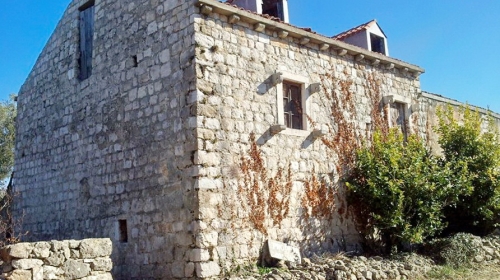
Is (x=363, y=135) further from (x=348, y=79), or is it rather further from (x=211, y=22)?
(x=211, y=22)

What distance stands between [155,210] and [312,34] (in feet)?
17.1

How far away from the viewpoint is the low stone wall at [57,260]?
6.60 m

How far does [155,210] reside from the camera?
9.73 meters

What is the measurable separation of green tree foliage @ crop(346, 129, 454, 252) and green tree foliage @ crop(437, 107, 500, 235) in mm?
852

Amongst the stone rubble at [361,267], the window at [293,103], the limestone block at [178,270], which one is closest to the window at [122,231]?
the limestone block at [178,270]

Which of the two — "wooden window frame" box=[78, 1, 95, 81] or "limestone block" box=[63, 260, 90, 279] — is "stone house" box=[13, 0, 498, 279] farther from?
"limestone block" box=[63, 260, 90, 279]

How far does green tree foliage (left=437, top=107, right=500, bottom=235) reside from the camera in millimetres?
12416

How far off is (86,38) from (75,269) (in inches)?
275

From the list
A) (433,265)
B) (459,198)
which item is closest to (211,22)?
(433,265)

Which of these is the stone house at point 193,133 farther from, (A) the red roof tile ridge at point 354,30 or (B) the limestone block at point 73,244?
(B) the limestone block at point 73,244

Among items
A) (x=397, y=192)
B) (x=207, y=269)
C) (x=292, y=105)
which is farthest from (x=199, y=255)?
(x=397, y=192)

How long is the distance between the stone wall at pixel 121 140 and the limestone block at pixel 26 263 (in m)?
2.82

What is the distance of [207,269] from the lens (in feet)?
28.8

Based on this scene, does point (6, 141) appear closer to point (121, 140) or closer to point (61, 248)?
point (121, 140)
